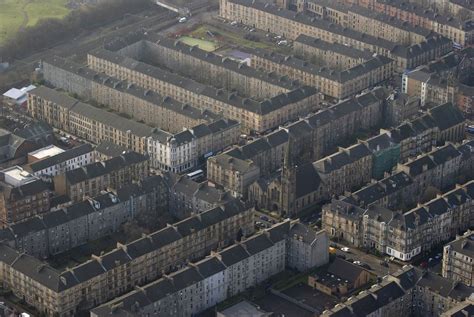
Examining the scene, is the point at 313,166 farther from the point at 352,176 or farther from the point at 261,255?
the point at 261,255

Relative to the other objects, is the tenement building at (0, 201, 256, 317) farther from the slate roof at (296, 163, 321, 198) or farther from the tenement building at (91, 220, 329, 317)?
the slate roof at (296, 163, 321, 198)

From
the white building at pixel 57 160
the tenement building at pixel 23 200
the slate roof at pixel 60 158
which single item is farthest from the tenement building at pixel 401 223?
the slate roof at pixel 60 158

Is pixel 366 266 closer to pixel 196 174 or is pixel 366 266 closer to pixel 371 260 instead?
pixel 371 260

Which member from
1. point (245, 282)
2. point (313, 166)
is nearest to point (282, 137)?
point (313, 166)

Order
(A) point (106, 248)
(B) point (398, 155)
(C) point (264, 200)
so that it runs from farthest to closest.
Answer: (B) point (398, 155)
(C) point (264, 200)
(A) point (106, 248)

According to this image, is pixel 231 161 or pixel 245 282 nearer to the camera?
pixel 245 282

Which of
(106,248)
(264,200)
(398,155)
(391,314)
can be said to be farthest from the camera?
(398,155)

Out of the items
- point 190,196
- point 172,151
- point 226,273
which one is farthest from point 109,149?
point 226,273

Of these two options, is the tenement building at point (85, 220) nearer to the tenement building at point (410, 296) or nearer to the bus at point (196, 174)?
the bus at point (196, 174)
